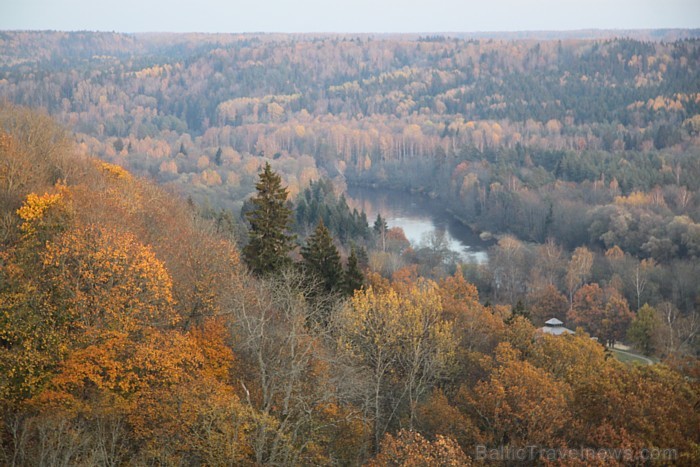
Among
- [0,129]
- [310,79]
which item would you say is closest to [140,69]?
[310,79]

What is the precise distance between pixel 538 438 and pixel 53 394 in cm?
902

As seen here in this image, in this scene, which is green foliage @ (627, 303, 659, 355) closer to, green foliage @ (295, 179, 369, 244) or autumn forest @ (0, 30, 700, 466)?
autumn forest @ (0, 30, 700, 466)

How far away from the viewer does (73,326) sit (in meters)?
14.1

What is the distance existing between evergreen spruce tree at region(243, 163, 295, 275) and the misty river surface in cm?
3166

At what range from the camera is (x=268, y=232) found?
23.1m

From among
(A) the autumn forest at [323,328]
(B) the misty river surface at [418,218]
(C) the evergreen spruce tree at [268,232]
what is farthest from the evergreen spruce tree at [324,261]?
(B) the misty river surface at [418,218]

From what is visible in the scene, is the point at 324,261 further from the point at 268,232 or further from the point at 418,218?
the point at 418,218

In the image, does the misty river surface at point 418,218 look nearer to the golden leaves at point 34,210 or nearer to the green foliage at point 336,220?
the green foliage at point 336,220

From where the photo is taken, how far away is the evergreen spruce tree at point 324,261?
2389cm

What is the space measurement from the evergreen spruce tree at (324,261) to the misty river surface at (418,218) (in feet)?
98.8

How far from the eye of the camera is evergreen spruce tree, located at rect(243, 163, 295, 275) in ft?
75.4

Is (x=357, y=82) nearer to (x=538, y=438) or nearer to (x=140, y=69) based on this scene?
(x=140, y=69)

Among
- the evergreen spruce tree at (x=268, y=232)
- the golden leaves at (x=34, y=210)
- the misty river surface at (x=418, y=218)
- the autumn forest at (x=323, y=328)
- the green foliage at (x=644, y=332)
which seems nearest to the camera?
the autumn forest at (x=323, y=328)

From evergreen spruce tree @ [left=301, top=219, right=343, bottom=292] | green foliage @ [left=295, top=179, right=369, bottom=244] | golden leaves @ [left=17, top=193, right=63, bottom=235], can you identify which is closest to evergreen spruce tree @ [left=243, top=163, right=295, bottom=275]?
evergreen spruce tree @ [left=301, top=219, right=343, bottom=292]
